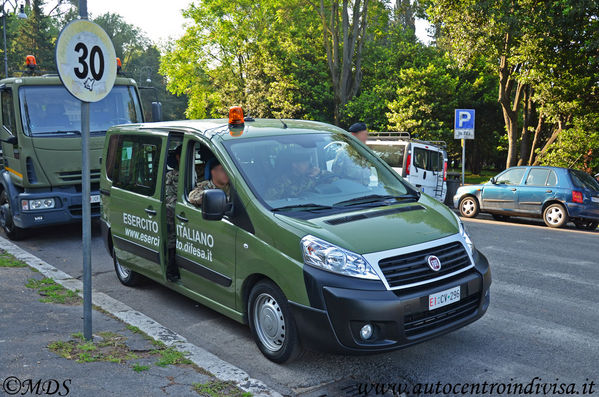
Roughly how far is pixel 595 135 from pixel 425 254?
16.3m

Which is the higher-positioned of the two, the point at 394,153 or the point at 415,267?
the point at 394,153

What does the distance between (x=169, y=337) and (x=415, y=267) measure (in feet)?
7.29

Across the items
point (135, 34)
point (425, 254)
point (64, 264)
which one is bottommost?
point (64, 264)

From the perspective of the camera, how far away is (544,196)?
42.4ft

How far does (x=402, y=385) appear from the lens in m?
4.02

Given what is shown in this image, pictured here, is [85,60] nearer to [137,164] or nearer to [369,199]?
[137,164]

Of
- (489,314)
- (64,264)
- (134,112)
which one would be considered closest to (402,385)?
(489,314)

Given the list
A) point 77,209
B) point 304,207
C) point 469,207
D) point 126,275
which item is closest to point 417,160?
point 469,207

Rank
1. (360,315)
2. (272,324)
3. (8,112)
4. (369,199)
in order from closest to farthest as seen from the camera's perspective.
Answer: (360,315) → (272,324) → (369,199) → (8,112)

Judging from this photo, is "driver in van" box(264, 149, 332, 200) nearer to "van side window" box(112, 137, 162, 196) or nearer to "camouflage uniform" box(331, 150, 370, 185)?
"camouflage uniform" box(331, 150, 370, 185)

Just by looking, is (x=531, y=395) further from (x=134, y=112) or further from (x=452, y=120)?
(x=452, y=120)

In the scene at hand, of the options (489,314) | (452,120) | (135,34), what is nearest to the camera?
(489,314)

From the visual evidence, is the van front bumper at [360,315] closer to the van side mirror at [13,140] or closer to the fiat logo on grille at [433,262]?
the fiat logo on grille at [433,262]

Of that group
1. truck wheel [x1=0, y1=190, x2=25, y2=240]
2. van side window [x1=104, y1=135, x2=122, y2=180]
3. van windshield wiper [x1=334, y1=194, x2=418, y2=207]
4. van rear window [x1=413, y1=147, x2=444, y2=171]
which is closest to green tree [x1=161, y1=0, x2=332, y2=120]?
van rear window [x1=413, y1=147, x2=444, y2=171]
